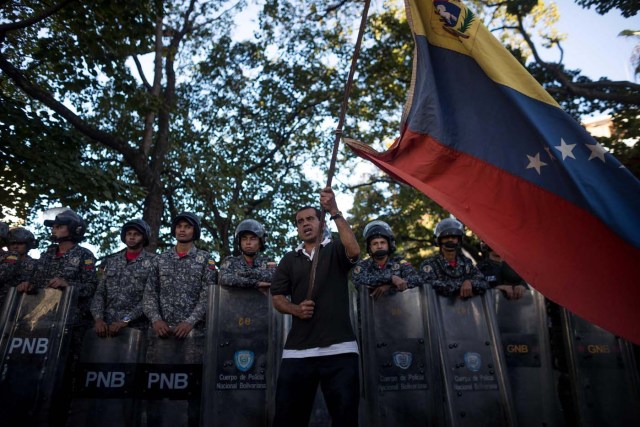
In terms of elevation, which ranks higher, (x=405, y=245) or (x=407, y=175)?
(x=405, y=245)

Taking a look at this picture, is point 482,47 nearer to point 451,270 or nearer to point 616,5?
point 451,270

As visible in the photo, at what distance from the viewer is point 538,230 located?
346 centimetres

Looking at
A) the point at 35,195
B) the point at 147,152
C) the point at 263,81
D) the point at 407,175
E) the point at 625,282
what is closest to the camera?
the point at 625,282

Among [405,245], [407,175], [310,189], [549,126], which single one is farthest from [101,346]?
[405,245]

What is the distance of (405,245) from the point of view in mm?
19938

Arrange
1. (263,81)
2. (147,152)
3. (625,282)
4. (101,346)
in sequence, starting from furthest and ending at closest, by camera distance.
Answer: (263,81) → (147,152) → (101,346) → (625,282)

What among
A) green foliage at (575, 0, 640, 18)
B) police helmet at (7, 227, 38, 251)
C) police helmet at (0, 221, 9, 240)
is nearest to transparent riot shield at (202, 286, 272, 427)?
police helmet at (7, 227, 38, 251)

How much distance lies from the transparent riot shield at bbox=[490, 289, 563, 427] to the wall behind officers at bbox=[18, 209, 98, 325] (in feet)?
15.8

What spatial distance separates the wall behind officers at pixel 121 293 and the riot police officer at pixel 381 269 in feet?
8.12

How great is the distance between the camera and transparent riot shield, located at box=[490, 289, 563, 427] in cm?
562

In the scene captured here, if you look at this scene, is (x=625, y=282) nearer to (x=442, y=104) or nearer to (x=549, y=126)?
(x=549, y=126)

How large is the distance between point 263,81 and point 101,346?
506 inches

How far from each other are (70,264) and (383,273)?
3.74m

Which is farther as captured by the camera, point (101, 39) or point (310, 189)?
point (310, 189)
